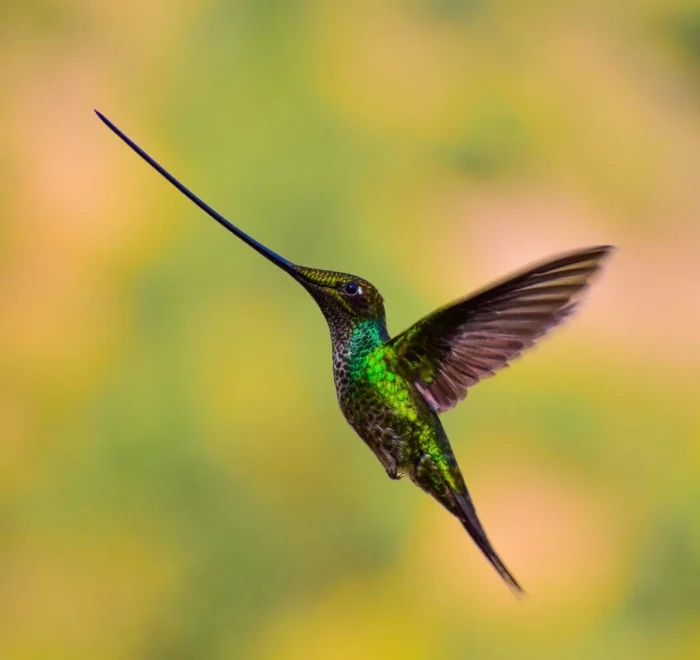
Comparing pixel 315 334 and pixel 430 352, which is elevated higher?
pixel 315 334

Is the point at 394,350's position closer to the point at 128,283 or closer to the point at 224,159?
the point at 128,283

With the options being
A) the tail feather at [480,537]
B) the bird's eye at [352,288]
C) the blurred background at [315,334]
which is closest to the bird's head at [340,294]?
the bird's eye at [352,288]

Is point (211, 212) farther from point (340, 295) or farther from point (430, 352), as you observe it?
Result: point (430, 352)

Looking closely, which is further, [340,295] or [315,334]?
[315,334]

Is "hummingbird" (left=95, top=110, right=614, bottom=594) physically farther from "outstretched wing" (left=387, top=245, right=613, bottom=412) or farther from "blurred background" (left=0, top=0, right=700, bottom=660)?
"blurred background" (left=0, top=0, right=700, bottom=660)

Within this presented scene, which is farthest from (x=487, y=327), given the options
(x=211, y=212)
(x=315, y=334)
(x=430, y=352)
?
(x=315, y=334)

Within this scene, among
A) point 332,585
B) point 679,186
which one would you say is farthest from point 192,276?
point 679,186
